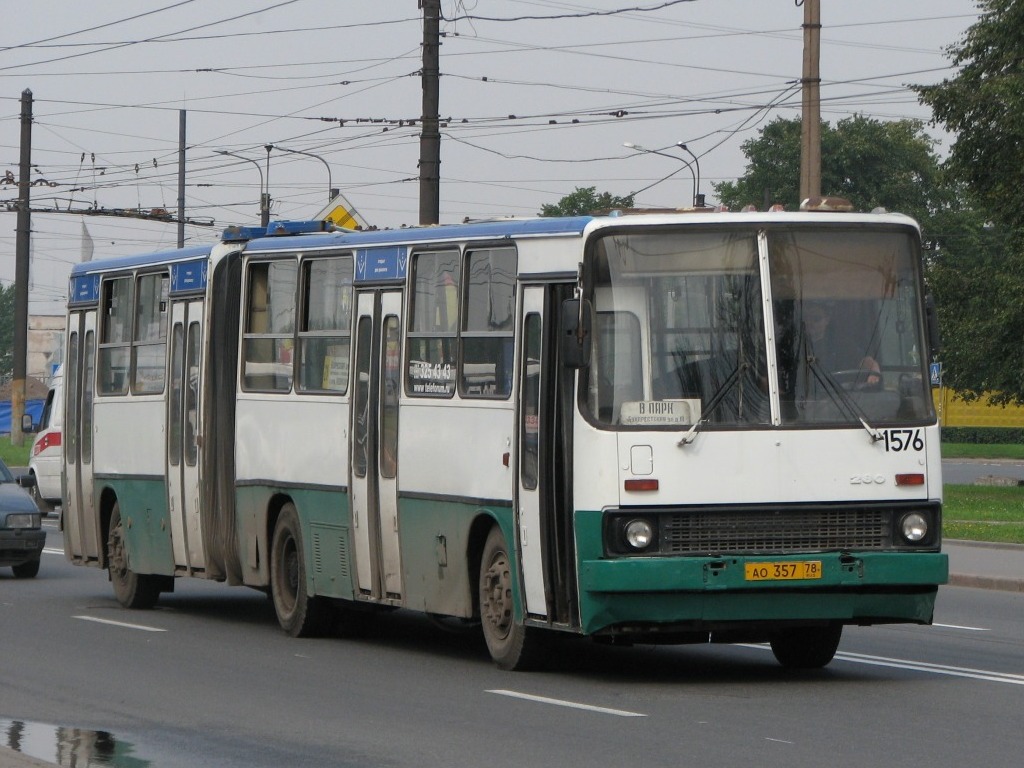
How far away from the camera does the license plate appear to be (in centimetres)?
1179

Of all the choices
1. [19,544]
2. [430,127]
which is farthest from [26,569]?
[430,127]

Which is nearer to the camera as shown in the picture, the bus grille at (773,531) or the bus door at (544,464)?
the bus grille at (773,531)

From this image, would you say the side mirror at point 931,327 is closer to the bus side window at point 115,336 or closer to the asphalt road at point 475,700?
the asphalt road at point 475,700

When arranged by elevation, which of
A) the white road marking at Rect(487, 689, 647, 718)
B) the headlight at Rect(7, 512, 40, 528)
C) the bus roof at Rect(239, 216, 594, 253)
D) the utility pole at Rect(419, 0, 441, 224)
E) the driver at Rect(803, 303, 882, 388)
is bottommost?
the white road marking at Rect(487, 689, 647, 718)

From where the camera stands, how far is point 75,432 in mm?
20109

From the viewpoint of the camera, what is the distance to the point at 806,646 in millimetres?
13094

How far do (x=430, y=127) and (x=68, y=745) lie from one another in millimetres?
16519

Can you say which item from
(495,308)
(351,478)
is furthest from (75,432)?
(495,308)

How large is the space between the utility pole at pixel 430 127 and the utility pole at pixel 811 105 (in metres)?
4.40

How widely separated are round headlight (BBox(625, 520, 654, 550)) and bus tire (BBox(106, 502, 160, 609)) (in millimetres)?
7960

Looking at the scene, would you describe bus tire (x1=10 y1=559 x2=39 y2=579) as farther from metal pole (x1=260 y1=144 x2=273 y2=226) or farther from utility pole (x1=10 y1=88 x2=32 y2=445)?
utility pole (x1=10 y1=88 x2=32 y2=445)

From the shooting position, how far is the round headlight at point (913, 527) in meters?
12.1

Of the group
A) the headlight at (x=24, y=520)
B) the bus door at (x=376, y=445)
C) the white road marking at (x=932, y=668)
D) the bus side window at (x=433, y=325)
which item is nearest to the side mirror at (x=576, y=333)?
the bus side window at (x=433, y=325)

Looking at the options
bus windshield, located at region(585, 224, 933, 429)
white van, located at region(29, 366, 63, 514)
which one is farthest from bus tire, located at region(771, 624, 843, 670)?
white van, located at region(29, 366, 63, 514)
